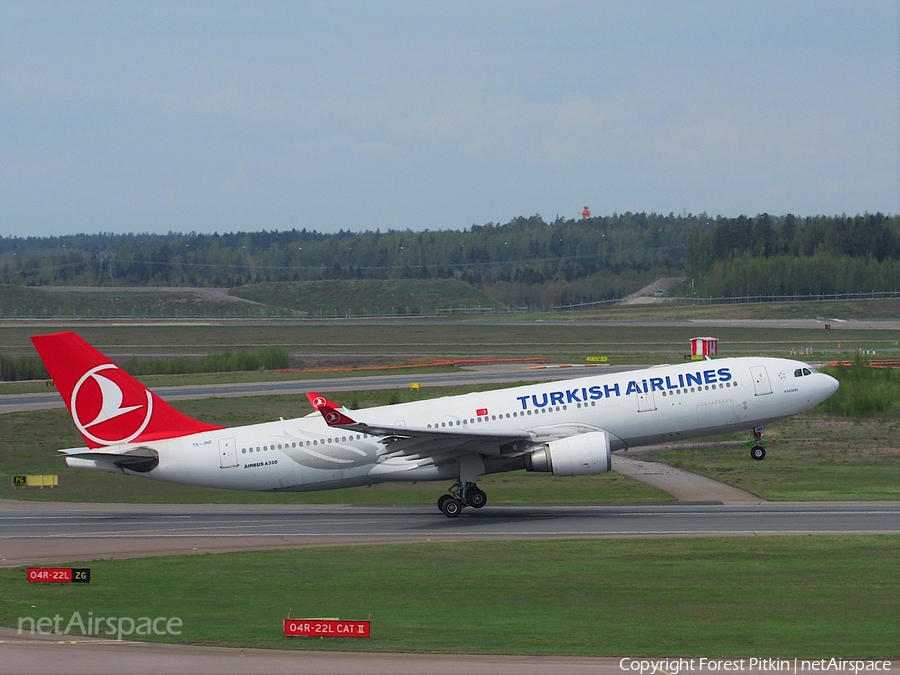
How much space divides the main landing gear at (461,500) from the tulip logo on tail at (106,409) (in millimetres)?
10320

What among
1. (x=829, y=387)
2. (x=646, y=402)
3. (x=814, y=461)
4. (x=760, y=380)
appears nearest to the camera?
(x=646, y=402)

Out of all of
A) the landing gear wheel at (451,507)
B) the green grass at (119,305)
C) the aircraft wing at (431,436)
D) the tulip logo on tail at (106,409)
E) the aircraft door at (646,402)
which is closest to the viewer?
the aircraft wing at (431,436)

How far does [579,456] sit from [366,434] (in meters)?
6.86

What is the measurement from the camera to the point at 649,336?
354 ft

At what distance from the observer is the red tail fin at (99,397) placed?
3544 centimetres

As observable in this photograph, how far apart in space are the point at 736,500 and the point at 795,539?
24.8ft

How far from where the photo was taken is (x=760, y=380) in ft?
123

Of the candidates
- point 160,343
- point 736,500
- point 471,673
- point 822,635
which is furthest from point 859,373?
point 160,343

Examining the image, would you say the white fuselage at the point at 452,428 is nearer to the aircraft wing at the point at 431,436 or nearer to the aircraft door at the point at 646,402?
the aircraft door at the point at 646,402

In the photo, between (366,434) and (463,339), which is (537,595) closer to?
(366,434)

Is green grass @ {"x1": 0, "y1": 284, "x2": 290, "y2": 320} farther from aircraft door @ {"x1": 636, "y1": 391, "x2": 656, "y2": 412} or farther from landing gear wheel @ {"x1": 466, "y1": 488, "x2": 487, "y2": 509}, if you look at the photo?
aircraft door @ {"x1": 636, "y1": 391, "x2": 656, "y2": 412}

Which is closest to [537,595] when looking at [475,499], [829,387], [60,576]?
[60,576]

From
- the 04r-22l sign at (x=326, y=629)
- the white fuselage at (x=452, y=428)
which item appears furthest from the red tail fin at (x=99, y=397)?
the 04r-22l sign at (x=326, y=629)

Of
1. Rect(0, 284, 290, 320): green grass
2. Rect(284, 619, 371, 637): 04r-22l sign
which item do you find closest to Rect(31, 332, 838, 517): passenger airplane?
Rect(284, 619, 371, 637): 04r-22l sign
